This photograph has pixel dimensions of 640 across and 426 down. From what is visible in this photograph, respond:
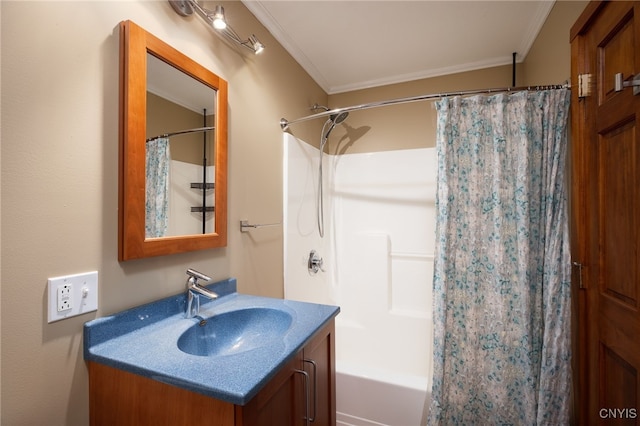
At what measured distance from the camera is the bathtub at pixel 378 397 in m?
→ 1.74

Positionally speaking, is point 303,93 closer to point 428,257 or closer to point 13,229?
point 428,257

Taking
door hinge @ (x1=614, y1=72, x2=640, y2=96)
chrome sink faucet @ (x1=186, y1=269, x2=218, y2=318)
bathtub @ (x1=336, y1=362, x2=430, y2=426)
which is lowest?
bathtub @ (x1=336, y1=362, x2=430, y2=426)

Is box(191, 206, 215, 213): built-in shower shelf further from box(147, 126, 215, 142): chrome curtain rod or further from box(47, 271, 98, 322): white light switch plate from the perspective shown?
box(47, 271, 98, 322): white light switch plate

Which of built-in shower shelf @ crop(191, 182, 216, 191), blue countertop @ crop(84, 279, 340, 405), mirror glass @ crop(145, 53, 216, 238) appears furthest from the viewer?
built-in shower shelf @ crop(191, 182, 216, 191)

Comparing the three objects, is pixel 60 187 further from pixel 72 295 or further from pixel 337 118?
pixel 337 118

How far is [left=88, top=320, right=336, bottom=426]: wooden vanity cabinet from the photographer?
0.68 meters

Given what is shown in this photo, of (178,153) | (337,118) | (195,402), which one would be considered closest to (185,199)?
(178,153)

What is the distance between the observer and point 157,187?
1061mm

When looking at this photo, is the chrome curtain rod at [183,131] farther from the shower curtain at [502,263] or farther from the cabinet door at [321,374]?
the shower curtain at [502,263]

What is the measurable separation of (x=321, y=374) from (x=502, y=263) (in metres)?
1.10

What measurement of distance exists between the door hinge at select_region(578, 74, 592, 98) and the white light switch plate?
2089 mm

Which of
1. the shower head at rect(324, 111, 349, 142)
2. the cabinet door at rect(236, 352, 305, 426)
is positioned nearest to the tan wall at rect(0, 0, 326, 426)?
the cabinet door at rect(236, 352, 305, 426)

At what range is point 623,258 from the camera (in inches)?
41.1

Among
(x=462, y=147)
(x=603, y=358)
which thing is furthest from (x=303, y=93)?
→ (x=603, y=358)
